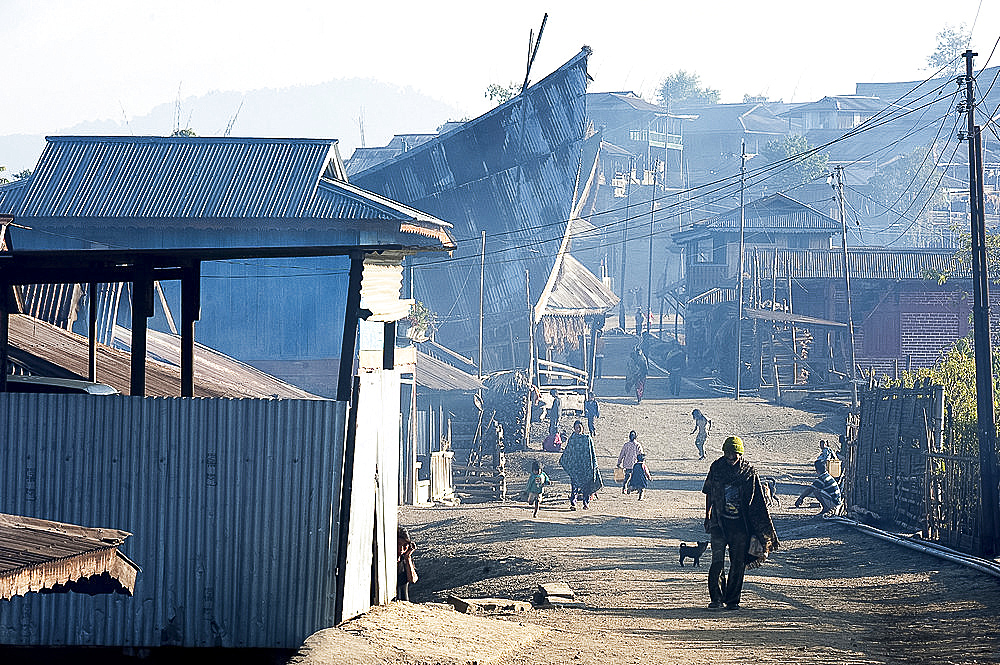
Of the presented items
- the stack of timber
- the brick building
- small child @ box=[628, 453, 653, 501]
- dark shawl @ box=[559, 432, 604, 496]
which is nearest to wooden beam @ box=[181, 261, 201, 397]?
dark shawl @ box=[559, 432, 604, 496]

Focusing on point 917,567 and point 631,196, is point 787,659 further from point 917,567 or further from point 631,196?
point 631,196

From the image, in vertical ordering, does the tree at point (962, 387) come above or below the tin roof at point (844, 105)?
below

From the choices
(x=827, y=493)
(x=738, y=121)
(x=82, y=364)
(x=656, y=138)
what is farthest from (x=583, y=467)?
(x=738, y=121)

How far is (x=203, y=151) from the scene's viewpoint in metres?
21.6

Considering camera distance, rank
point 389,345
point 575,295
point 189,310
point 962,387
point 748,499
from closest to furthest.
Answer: point 189,310, point 748,499, point 389,345, point 962,387, point 575,295

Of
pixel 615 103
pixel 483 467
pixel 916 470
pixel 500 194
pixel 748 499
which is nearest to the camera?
pixel 748 499

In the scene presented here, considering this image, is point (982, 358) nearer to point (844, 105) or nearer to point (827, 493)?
point (827, 493)

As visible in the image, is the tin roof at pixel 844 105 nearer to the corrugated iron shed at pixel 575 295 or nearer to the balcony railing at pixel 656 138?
the balcony railing at pixel 656 138

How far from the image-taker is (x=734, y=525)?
11.0 m

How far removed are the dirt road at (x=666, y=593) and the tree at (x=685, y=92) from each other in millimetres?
79849

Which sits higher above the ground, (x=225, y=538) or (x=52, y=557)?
(x=52, y=557)

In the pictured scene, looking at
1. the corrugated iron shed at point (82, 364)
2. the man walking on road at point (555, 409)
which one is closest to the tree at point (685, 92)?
the man walking on road at point (555, 409)

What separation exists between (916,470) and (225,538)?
10923 millimetres

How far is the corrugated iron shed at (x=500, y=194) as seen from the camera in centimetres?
3812
